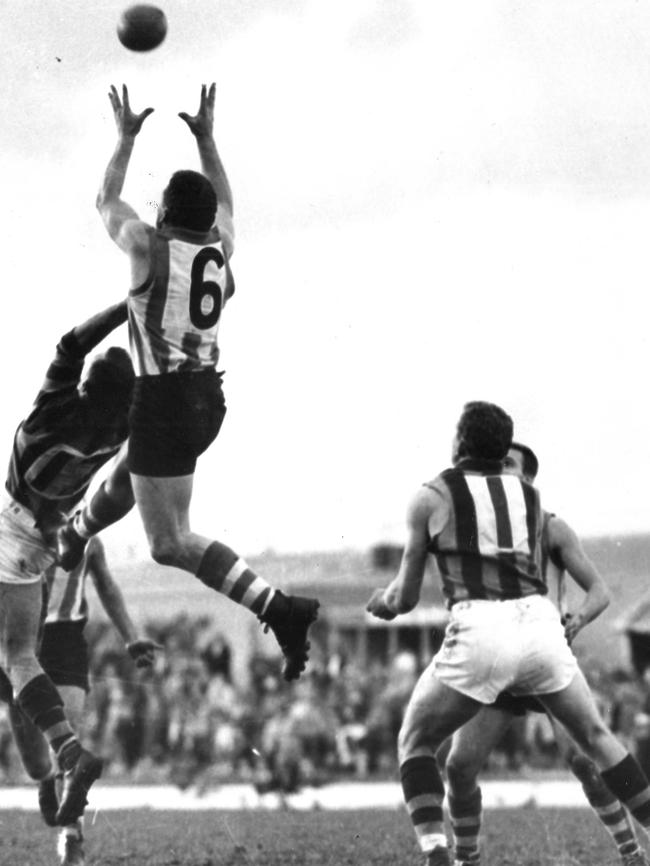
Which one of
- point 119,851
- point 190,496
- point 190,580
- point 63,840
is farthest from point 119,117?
point 190,580

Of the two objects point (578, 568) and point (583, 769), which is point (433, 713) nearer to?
point (578, 568)

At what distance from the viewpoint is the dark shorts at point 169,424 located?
7.23 meters

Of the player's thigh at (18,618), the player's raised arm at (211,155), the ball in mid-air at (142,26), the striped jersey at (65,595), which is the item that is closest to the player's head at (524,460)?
the player's raised arm at (211,155)

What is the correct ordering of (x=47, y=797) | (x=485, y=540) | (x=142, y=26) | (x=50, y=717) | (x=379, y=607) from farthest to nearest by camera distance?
(x=47, y=797) < (x=142, y=26) < (x=50, y=717) < (x=379, y=607) < (x=485, y=540)

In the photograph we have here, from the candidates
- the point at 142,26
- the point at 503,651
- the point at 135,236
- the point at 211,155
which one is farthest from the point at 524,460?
the point at 142,26

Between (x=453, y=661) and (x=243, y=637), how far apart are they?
65.0 feet

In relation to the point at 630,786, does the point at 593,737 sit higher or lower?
higher

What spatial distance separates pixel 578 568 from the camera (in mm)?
6734

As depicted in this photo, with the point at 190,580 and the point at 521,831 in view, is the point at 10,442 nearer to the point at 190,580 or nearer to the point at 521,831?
the point at 521,831

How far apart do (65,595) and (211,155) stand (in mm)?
3147

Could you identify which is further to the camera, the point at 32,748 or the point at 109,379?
the point at 32,748


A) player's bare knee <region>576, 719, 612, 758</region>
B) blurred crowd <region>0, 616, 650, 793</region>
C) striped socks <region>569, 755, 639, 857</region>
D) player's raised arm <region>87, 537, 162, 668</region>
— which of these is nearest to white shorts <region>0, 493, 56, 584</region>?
player's raised arm <region>87, 537, 162, 668</region>

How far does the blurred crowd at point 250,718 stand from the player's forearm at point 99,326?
1102 centimetres

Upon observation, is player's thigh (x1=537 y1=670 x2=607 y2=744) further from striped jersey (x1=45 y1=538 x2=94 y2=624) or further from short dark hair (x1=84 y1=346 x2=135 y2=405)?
striped jersey (x1=45 y1=538 x2=94 y2=624)
